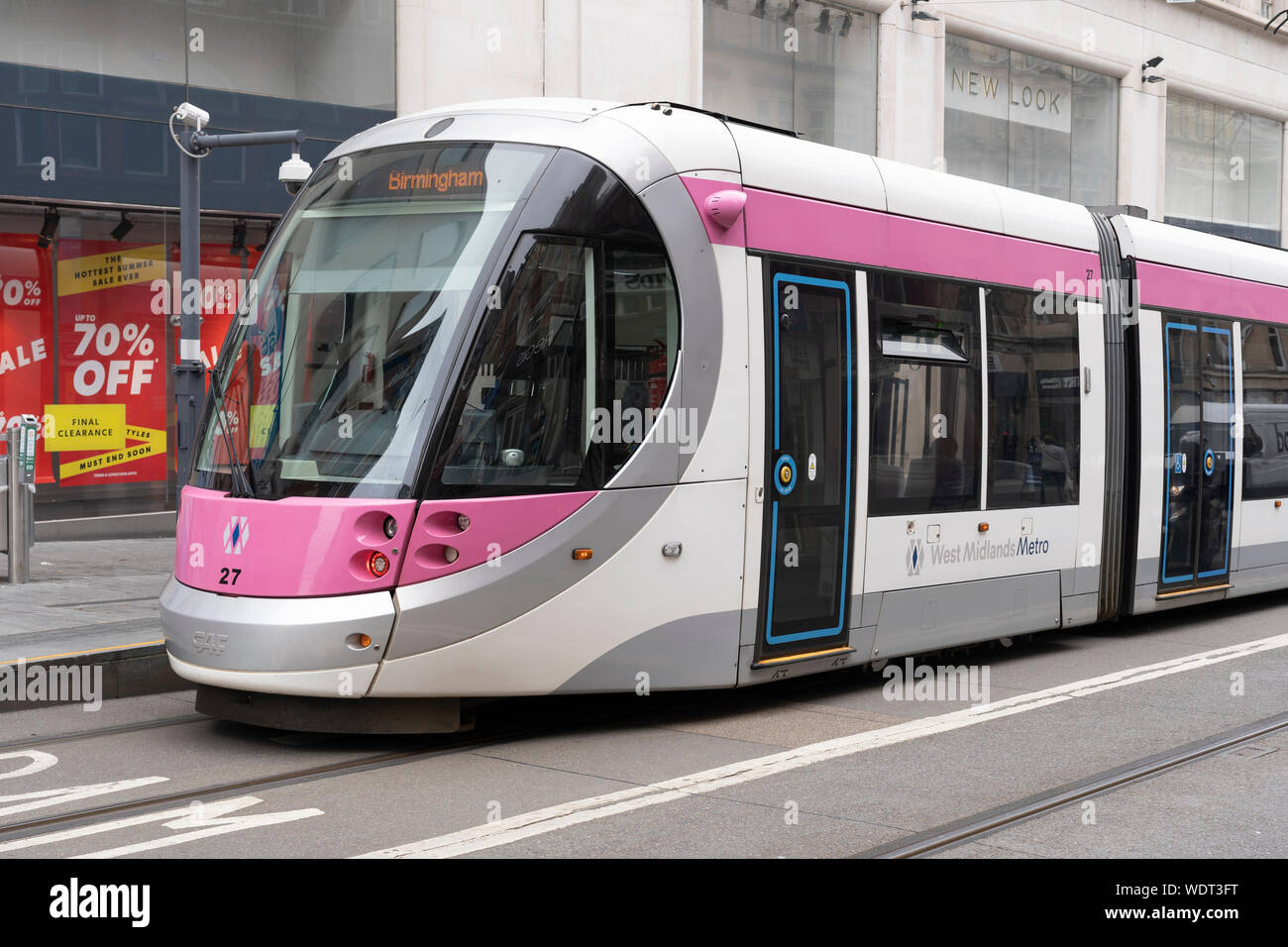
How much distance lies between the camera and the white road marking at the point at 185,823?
5.36 m

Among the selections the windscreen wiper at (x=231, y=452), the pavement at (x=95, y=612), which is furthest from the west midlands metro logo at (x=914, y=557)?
the pavement at (x=95, y=612)

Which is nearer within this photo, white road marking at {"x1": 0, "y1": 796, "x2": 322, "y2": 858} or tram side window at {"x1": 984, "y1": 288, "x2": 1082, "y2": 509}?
white road marking at {"x1": 0, "y1": 796, "x2": 322, "y2": 858}

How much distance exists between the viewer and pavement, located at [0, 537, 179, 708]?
28.9 feet

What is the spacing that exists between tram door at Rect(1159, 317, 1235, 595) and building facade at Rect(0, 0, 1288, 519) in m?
9.76

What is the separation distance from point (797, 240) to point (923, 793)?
3.24 m

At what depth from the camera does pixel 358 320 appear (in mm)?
7020

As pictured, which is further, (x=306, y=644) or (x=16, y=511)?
(x=16, y=511)

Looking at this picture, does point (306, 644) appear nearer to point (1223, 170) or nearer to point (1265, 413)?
point (1265, 413)

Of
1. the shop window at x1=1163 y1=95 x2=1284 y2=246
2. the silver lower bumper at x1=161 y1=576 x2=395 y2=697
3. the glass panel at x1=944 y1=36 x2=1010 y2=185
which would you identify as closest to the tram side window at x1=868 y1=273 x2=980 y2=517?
the silver lower bumper at x1=161 y1=576 x2=395 y2=697

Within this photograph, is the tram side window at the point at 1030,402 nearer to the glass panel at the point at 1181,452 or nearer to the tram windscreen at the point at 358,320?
the glass panel at the point at 1181,452

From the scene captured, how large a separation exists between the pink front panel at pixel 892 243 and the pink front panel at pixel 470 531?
183cm

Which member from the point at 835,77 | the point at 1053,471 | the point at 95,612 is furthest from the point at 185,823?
the point at 835,77

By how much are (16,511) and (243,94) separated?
6551mm

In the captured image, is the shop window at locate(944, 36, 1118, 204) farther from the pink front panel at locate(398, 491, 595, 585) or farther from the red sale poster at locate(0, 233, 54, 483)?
the pink front panel at locate(398, 491, 595, 585)
